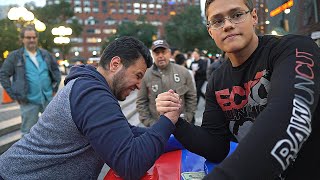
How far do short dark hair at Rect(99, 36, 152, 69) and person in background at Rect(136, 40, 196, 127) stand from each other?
2.37 meters

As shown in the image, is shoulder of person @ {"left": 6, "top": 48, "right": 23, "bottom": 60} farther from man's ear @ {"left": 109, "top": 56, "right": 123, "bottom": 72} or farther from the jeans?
man's ear @ {"left": 109, "top": 56, "right": 123, "bottom": 72}

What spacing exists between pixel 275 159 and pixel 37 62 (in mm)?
4716

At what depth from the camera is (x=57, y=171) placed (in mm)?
Result: 1716

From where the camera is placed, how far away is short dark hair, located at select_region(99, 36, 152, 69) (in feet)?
6.66

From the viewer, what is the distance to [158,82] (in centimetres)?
447

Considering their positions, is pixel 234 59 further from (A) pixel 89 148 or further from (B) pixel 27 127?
(B) pixel 27 127

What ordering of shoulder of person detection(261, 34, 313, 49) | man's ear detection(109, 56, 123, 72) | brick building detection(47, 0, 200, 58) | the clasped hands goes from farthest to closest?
brick building detection(47, 0, 200, 58)
man's ear detection(109, 56, 123, 72)
the clasped hands
shoulder of person detection(261, 34, 313, 49)

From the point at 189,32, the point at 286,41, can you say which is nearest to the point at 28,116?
the point at 286,41

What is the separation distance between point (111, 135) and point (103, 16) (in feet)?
402

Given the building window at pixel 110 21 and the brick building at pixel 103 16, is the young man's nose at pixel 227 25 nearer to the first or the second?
the brick building at pixel 103 16

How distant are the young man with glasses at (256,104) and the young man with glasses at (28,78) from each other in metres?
3.67

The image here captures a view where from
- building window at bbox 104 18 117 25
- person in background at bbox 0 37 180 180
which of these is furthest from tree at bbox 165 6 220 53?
person in background at bbox 0 37 180 180

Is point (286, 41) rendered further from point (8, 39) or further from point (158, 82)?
point (8, 39)

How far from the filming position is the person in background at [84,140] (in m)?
1.55
